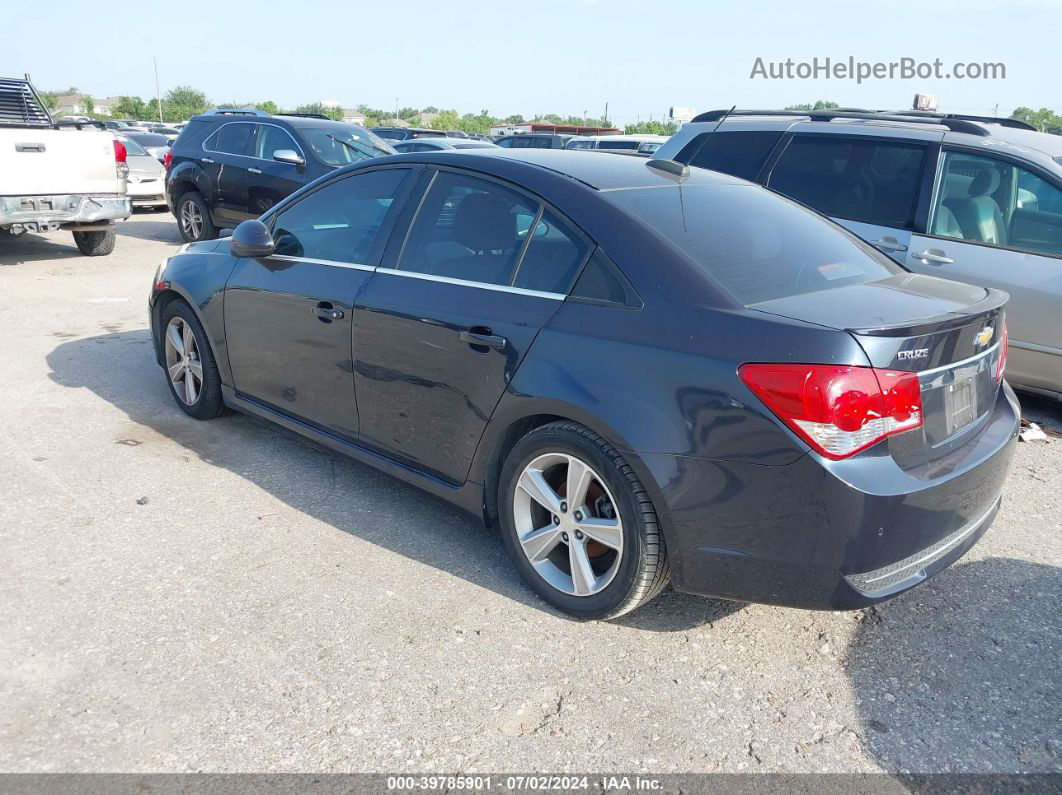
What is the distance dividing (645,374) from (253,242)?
2457mm

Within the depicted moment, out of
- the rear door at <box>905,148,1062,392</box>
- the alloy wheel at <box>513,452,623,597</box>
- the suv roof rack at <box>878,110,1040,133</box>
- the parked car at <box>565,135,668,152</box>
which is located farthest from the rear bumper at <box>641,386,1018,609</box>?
the parked car at <box>565,135,668,152</box>

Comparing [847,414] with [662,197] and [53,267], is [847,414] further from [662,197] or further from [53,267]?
[53,267]

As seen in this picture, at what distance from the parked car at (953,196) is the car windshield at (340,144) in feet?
20.6

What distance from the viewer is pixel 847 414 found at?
269 centimetres

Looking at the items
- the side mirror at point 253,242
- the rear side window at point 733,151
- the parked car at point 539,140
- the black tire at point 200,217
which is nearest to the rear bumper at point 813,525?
the side mirror at point 253,242

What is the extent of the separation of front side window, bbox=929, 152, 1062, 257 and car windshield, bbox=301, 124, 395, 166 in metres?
7.13

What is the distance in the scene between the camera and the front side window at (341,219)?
416 centimetres

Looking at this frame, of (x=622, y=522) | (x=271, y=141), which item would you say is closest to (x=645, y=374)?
(x=622, y=522)

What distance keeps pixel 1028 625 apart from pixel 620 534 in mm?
1633

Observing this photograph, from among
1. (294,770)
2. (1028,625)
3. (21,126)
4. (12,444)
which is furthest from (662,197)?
(21,126)

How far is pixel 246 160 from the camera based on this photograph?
11609mm

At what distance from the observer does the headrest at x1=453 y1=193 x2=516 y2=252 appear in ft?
11.9

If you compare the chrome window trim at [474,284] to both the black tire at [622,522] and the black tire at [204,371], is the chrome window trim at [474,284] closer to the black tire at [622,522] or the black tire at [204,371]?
the black tire at [622,522]

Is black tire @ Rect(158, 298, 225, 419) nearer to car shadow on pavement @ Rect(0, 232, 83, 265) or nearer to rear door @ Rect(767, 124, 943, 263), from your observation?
rear door @ Rect(767, 124, 943, 263)
